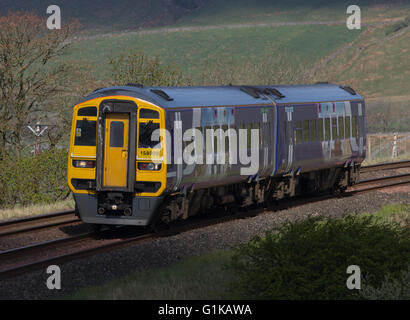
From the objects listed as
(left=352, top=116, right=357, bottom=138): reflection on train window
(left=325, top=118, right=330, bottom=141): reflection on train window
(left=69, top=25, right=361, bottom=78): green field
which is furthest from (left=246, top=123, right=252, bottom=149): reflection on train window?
(left=69, top=25, right=361, bottom=78): green field

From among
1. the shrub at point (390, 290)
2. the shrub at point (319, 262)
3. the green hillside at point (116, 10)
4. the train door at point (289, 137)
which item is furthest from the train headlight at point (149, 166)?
the green hillside at point (116, 10)

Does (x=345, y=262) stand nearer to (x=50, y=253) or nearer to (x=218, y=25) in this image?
(x=50, y=253)

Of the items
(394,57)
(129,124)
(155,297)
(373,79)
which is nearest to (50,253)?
(129,124)

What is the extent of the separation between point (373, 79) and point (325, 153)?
234 feet

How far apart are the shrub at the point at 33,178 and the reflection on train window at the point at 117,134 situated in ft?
29.8

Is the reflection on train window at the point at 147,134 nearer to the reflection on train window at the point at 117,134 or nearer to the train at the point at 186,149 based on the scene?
the train at the point at 186,149

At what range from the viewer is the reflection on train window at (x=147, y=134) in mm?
15445

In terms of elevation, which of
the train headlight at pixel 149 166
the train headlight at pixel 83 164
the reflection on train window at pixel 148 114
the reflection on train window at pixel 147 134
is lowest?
the train headlight at pixel 149 166

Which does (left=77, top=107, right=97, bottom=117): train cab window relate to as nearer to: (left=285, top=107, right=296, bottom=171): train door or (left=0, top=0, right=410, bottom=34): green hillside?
(left=285, top=107, right=296, bottom=171): train door

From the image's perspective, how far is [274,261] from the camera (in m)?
10.2

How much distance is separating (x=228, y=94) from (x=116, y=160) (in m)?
3.98

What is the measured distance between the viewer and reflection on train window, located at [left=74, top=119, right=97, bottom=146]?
632 inches

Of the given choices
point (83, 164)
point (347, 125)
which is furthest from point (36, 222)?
point (347, 125)

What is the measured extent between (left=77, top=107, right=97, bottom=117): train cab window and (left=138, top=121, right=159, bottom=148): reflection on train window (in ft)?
3.88
